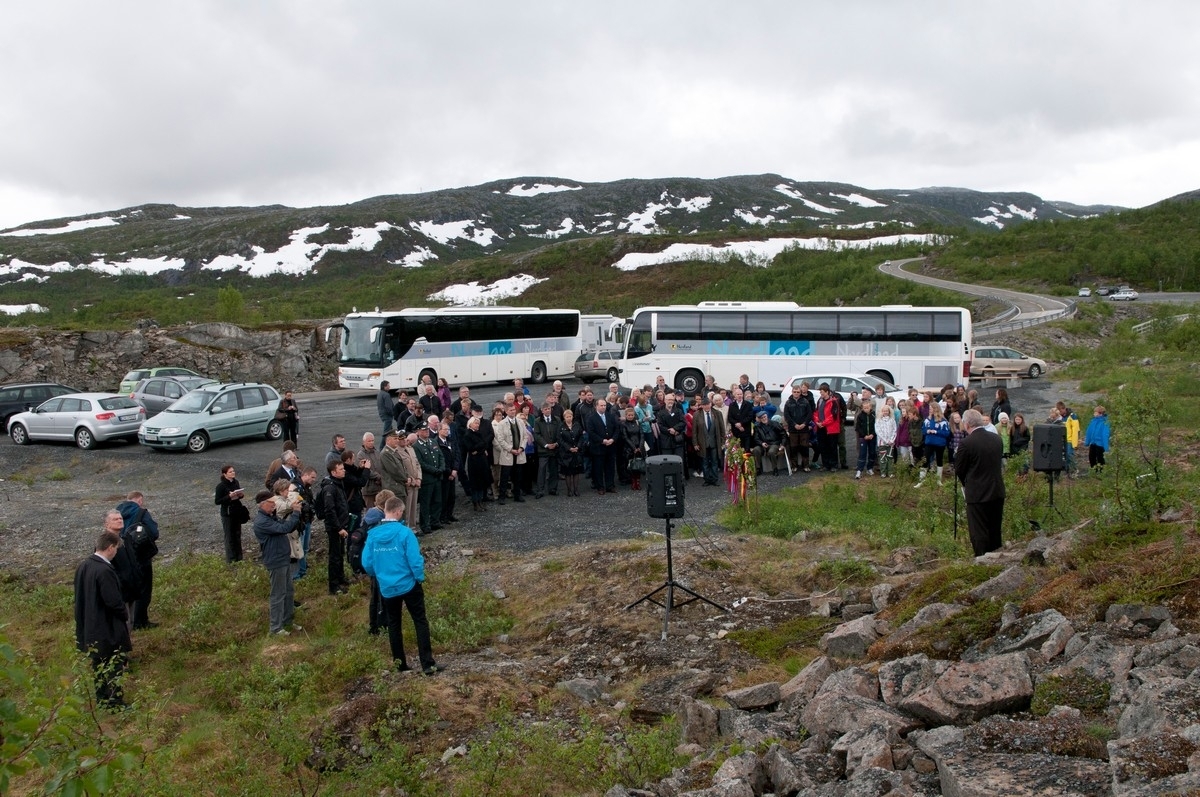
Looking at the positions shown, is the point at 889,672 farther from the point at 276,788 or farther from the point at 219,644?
the point at 219,644

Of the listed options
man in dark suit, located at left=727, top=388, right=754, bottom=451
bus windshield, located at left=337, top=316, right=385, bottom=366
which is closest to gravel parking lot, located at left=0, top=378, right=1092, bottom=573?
man in dark suit, located at left=727, top=388, right=754, bottom=451

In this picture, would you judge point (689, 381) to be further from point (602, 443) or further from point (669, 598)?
point (669, 598)

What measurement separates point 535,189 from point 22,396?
5193 inches

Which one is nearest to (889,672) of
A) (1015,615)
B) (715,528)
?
(1015,615)

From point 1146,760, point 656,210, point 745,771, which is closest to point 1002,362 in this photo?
point 745,771

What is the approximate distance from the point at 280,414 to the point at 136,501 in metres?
10.2

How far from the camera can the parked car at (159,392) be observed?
25812mm

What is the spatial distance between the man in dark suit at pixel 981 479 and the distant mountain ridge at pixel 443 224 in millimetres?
77121

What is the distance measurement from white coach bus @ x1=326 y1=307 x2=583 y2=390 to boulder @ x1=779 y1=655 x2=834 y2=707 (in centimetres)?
2372

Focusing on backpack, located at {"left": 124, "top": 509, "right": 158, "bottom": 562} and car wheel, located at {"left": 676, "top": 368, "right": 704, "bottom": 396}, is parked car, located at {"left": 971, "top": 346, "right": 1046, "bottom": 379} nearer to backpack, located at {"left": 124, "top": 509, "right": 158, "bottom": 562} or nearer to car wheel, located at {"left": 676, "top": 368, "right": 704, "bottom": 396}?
car wheel, located at {"left": 676, "top": 368, "right": 704, "bottom": 396}

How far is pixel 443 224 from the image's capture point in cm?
11950

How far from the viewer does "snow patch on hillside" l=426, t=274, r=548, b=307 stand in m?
69.0

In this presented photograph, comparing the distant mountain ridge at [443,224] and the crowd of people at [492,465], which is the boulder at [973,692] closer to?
the crowd of people at [492,465]

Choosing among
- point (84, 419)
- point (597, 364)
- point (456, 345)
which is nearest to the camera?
point (84, 419)
